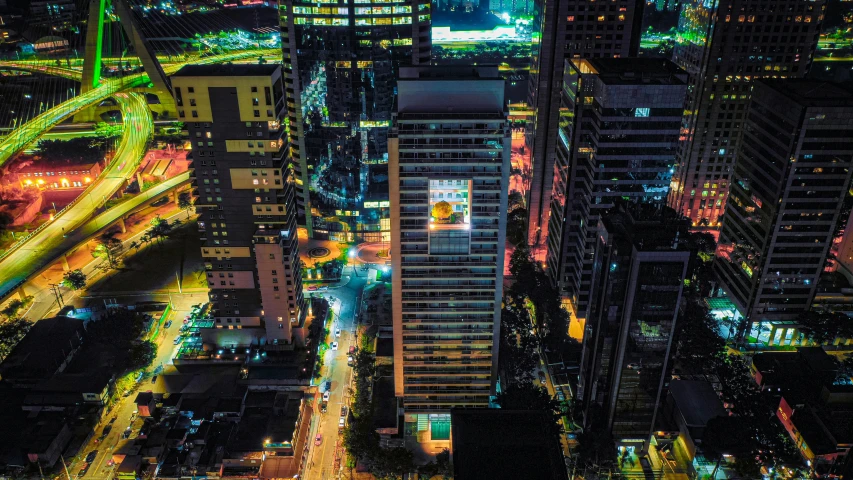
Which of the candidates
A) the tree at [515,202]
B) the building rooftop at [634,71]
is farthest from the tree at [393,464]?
the tree at [515,202]

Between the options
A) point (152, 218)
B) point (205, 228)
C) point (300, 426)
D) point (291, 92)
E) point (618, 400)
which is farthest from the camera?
point (152, 218)

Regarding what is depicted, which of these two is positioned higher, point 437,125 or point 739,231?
point 437,125

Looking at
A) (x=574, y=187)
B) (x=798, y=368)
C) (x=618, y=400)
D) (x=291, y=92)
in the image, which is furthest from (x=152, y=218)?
(x=798, y=368)

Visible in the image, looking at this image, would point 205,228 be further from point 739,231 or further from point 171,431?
point 739,231

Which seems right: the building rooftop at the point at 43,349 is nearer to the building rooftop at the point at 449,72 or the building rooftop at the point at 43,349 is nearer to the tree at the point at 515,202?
the building rooftop at the point at 449,72

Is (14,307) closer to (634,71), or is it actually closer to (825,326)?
(634,71)

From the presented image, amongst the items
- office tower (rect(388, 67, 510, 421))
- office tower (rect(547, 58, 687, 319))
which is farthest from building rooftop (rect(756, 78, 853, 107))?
office tower (rect(388, 67, 510, 421))
